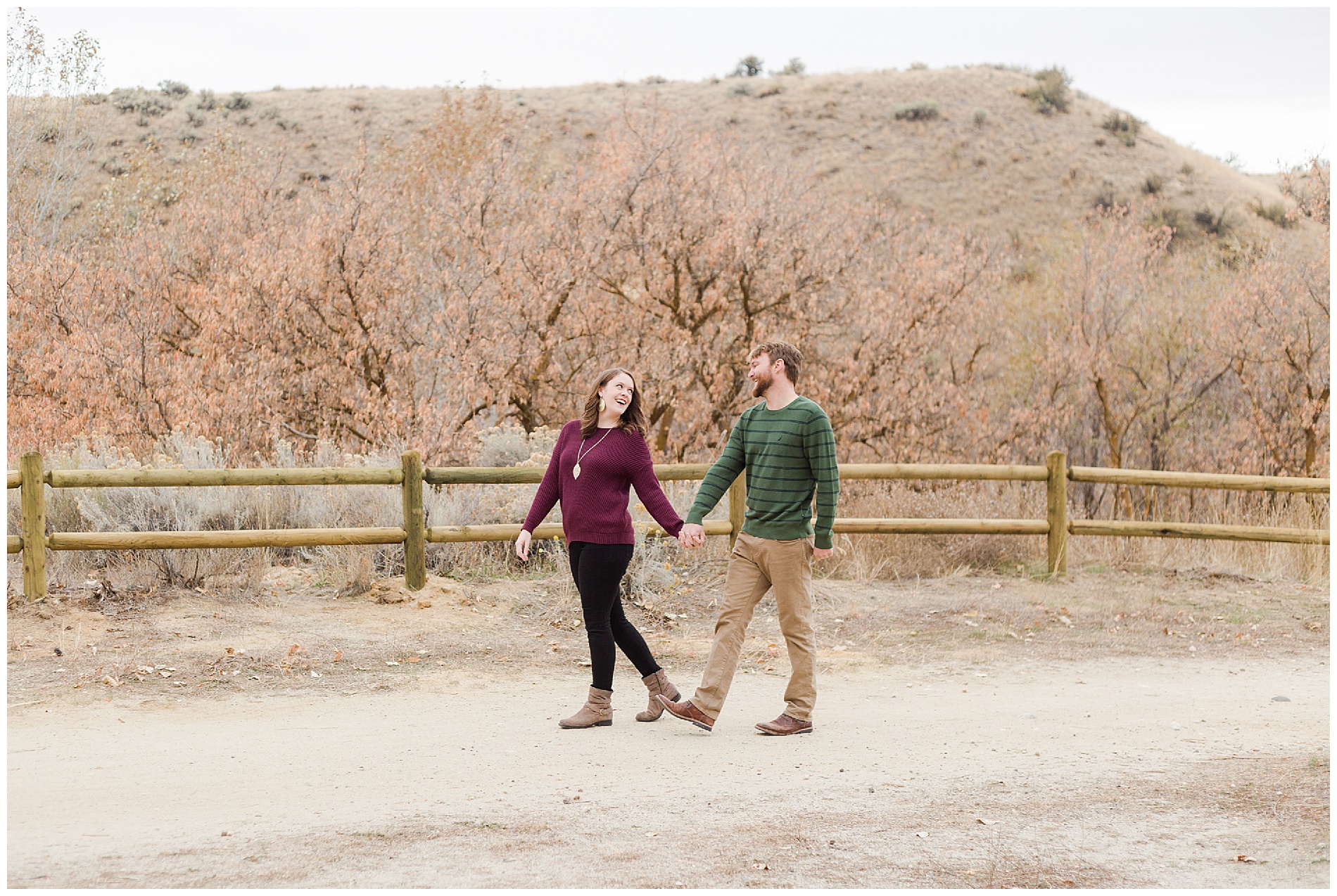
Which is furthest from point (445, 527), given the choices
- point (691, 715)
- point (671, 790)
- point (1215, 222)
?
point (1215, 222)

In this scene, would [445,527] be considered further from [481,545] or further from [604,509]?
[604,509]

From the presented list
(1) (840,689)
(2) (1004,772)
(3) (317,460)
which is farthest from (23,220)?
(2) (1004,772)

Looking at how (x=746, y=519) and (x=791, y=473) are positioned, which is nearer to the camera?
(x=791, y=473)

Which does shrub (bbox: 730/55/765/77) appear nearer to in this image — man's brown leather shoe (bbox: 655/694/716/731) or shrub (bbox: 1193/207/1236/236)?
shrub (bbox: 1193/207/1236/236)

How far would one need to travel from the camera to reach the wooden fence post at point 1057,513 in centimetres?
1075

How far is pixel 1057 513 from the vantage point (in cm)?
1081

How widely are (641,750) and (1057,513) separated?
6431 millimetres

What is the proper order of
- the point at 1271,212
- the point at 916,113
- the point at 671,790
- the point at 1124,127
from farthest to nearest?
the point at 916,113, the point at 1124,127, the point at 1271,212, the point at 671,790

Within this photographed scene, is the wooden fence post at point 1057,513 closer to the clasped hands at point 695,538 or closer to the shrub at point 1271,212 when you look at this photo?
the clasped hands at point 695,538

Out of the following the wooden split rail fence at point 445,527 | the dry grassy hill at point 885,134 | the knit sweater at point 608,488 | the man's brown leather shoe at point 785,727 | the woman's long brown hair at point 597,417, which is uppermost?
the dry grassy hill at point 885,134

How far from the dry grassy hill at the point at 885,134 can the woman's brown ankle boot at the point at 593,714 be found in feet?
125

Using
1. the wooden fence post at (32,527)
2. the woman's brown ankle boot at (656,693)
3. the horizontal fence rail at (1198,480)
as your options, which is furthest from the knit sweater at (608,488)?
the horizontal fence rail at (1198,480)

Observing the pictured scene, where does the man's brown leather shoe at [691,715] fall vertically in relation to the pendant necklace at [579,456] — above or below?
below

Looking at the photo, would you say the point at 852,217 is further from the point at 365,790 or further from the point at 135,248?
the point at 365,790
